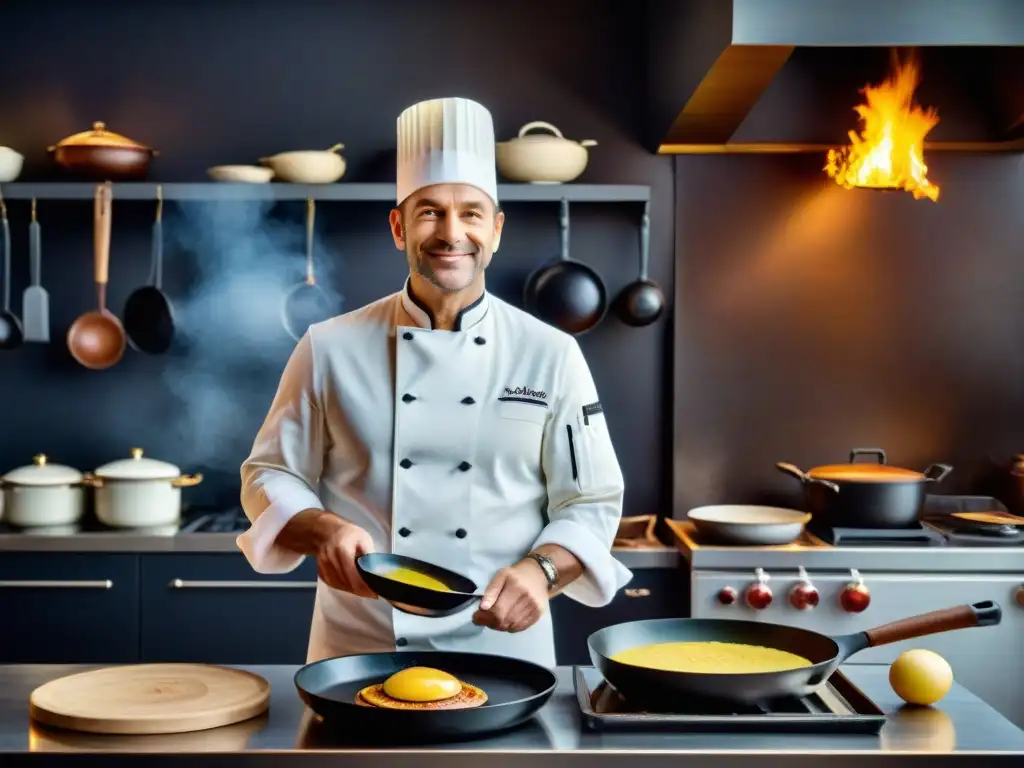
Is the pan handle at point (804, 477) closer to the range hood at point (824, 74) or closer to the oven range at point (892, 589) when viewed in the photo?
the oven range at point (892, 589)

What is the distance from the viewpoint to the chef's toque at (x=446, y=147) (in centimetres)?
198

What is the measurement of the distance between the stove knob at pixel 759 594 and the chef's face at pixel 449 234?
53.1 inches

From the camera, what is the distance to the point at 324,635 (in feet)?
6.68

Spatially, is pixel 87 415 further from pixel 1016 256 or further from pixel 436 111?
pixel 1016 256

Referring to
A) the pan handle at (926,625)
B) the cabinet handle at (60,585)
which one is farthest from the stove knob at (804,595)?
the cabinet handle at (60,585)

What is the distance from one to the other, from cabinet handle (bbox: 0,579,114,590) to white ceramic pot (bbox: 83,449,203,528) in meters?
0.17

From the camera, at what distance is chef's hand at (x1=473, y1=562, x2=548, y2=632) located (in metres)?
1.57

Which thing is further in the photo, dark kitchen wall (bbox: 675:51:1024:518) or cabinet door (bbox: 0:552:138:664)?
dark kitchen wall (bbox: 675:51:1024:518)

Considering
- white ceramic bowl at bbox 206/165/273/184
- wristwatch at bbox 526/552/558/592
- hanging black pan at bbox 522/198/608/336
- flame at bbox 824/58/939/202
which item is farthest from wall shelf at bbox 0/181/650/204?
wristwatch at bbox 526/552/558/592

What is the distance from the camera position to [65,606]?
3.11 metres

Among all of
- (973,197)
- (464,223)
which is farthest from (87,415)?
(973,197)

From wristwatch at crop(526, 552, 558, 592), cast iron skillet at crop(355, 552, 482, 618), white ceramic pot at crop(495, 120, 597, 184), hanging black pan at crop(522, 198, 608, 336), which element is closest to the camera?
cast iron skillet at crop(355, 552, 482, 618)

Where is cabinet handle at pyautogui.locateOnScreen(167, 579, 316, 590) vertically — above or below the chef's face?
below

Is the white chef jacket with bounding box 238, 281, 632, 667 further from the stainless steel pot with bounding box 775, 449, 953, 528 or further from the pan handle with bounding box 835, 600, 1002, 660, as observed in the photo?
the stainless steel pot with bounding box 775, 449, 953, 528
